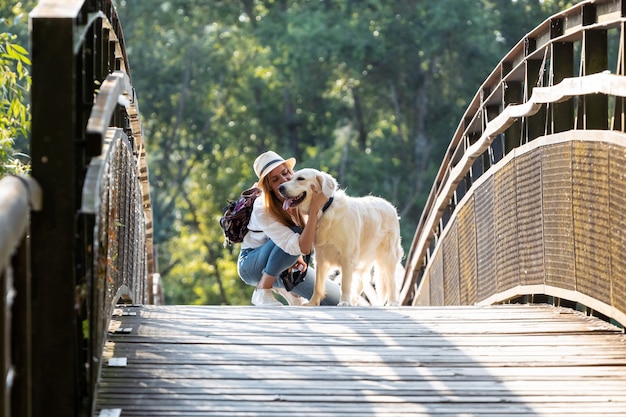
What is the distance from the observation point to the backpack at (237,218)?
27.8 ft

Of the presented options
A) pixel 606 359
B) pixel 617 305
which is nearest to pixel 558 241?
pixel 617 305

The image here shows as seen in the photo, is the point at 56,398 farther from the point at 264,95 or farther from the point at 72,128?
the point at 264,95

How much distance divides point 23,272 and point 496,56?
26325 mm

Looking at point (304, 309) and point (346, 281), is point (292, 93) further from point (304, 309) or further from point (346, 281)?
point (304, 309)

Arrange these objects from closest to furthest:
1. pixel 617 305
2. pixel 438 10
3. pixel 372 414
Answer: pixel 372 414 → pixel 617 305 → pixel 438 10

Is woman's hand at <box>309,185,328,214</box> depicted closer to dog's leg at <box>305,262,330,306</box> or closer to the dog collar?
the dog collar

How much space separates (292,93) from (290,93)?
1.20 feet

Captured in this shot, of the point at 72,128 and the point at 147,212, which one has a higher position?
the point at 147,212

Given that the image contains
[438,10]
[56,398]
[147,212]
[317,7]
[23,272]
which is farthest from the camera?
[317,7]

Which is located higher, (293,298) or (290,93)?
(290,93)

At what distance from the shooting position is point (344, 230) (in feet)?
25.6

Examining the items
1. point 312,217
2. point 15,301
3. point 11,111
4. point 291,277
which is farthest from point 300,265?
point 15,301

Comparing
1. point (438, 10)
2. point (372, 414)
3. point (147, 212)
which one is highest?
point (438, 10)

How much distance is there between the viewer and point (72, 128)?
3.57 meters
